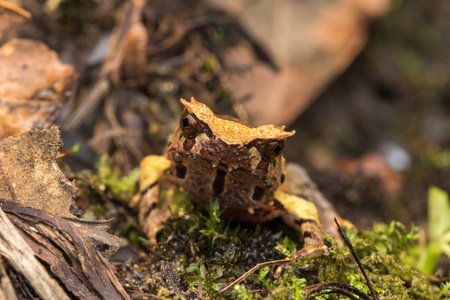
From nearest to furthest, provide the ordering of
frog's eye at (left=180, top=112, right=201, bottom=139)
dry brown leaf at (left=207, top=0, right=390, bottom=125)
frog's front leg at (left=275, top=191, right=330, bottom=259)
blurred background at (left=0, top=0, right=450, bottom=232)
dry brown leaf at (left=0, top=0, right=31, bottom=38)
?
frog's eye at (left=180, top=112, right=201, bottom=139), frog's front leg at (left=275, top=191, right=330, bottom=259), dry brown leaf at (left=0, top=0, right=31, bottom=38), blurred background at (left=0, top=0, right=450, bottom=232), dry brown leaf at (left=207, top=0, right=390, bottom=125)

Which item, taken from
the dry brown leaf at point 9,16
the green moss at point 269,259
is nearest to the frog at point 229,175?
the green moss at point 269,259

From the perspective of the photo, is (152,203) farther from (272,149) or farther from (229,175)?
(272,149)

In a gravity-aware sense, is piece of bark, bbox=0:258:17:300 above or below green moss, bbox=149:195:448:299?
above

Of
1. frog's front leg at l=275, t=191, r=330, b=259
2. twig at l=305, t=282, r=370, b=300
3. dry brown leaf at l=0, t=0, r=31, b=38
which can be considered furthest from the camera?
dry brown leaf at l=0, t=0, r=31, b=38

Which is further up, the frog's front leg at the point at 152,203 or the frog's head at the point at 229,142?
the frog's head at the point at 229,142

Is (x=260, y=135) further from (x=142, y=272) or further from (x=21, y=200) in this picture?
(x=21, y=200)

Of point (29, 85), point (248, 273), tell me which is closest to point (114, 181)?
point (29, 85)

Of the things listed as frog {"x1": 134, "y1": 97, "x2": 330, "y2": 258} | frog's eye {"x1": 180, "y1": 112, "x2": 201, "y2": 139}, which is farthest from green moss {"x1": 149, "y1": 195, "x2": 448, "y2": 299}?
frog's eye {"x1": 180, "y1": 112, "x2": 201, "y2": 139}

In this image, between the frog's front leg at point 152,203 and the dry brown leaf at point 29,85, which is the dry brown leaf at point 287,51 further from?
the dry brown leaf at point 29,85

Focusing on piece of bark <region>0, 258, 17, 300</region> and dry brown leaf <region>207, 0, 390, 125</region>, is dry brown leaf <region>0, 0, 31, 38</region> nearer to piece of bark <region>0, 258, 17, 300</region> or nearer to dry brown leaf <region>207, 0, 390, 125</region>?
dry brown leaf <region>207, 0, 390, 125</region>
